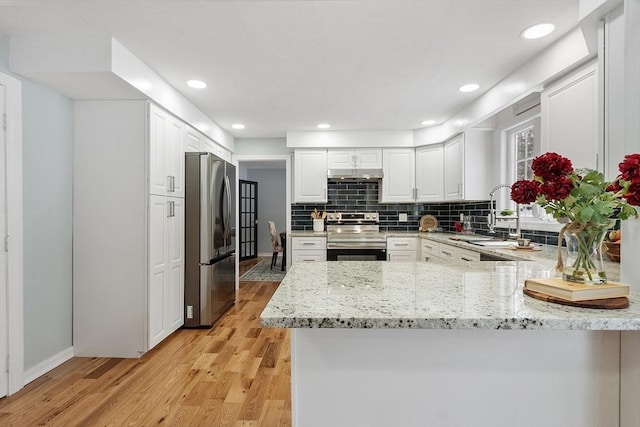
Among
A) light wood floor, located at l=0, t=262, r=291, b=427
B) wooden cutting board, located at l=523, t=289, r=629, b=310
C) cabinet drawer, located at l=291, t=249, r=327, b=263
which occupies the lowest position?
light wood floor, located at l=0, t=262, r=291, b=427

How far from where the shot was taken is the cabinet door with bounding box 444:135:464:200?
3.66 meters

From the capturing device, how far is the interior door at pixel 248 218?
719 centimetres

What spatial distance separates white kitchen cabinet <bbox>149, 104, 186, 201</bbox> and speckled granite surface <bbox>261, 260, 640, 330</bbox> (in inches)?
75.1

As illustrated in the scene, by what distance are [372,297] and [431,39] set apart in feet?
6.07

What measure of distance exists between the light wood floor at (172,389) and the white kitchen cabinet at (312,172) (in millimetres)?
2170

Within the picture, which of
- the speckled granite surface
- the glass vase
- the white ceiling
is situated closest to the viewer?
the speckled granite surface

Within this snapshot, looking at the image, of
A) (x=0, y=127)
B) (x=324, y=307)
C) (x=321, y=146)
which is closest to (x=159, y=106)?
(x=0, y=127)

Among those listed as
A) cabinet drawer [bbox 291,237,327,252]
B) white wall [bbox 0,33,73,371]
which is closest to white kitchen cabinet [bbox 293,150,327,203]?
cabinet drawer [bbox 291,237,327,252]

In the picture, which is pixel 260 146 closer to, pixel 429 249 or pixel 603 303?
pixel 429 249

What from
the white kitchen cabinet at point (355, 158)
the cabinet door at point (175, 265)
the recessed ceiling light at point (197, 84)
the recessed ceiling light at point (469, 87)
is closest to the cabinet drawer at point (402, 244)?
the white kitchen cabinet at point (355, 158)

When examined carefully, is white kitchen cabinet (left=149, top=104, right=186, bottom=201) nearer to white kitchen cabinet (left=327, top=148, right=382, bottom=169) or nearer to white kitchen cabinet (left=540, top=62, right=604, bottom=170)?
white kitchen cabinet (left=327, top=148, right=382, bottom=169)

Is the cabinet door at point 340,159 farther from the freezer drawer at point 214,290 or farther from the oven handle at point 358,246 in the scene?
the freezer drawer at point 214,290

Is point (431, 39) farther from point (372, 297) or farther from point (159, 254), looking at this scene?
point (159, 254)

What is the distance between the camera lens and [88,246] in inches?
100
